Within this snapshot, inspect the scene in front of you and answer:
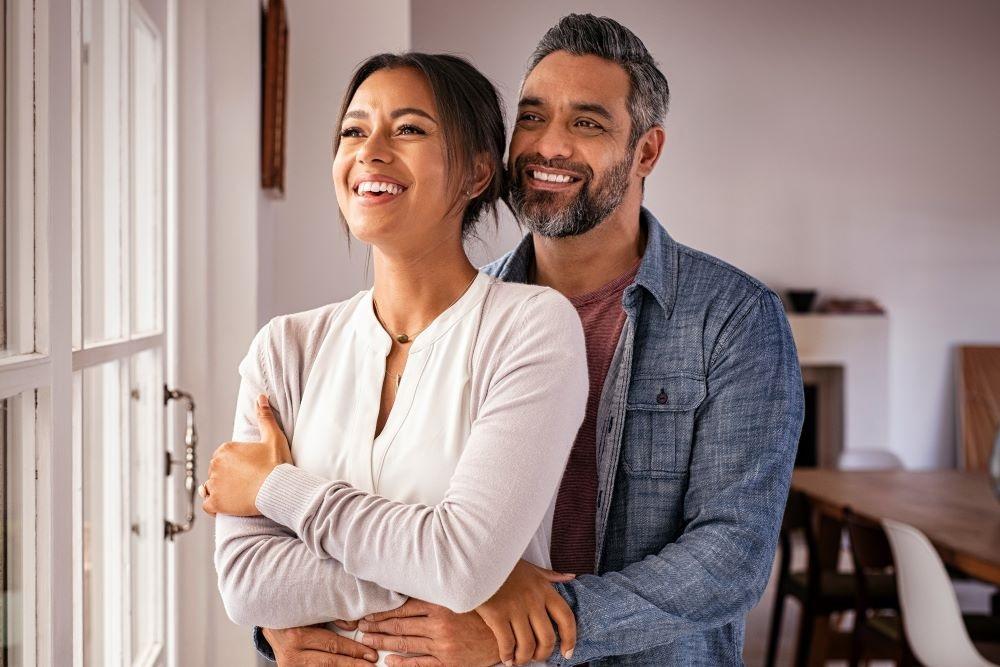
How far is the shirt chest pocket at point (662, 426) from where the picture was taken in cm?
141

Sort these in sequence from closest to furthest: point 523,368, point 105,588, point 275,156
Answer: point 523,368, point 105,588, point 275,156

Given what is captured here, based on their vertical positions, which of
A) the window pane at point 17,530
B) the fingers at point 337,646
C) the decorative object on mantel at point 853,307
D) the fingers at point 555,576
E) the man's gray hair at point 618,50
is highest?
the man's gray hair at point 618,50

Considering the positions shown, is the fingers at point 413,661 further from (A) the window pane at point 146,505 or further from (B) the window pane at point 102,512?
(A) the window pane at point 146,505

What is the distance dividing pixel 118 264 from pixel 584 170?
0.76 meters

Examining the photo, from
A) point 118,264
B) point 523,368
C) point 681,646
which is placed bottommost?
point 681,646

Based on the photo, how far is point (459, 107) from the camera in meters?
1.22

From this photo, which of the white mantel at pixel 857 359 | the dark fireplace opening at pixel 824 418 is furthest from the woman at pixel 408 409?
the dark fireplace opening at pixel 824 418

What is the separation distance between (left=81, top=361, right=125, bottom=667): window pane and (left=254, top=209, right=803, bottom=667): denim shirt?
315 mm

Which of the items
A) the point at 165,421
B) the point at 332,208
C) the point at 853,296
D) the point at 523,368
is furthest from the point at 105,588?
the point at 853,296

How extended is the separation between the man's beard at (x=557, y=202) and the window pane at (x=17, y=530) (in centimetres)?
75

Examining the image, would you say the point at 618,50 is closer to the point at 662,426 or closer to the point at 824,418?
the point at 662,426

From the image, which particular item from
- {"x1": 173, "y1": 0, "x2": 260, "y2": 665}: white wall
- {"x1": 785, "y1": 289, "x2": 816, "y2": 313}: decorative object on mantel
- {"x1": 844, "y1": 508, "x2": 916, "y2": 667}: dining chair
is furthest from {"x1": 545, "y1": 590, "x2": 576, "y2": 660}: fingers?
{"x1": 785, "y1": 289, "x2": 816, "y2": 313}: decorative object on mantel

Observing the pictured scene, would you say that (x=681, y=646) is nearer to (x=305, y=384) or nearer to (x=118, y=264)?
(x=305, y=384)

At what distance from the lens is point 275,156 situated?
2316 mm
